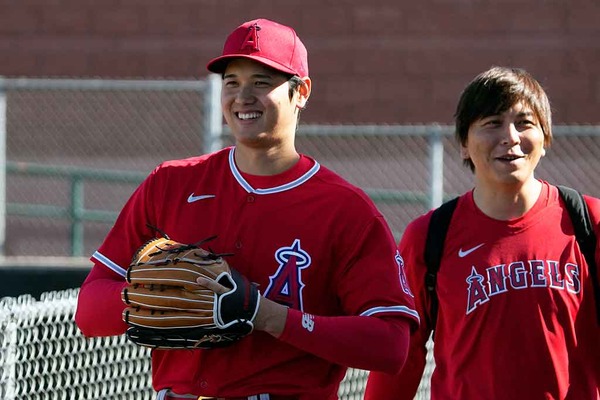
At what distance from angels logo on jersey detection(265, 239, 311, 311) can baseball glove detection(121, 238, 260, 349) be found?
0.14 m

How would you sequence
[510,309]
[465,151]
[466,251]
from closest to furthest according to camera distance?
[510,309] < [466,251] < [465,151]

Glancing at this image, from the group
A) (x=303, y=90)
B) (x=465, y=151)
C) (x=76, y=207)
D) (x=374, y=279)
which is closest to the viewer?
(x=374, y=279)

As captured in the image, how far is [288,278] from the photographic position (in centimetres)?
322

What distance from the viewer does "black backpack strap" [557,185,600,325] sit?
3748 mm

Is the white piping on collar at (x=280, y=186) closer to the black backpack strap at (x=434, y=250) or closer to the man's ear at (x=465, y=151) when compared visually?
the black backpack strap at (x=434, y=250)

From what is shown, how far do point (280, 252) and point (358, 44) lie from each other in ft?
36.8

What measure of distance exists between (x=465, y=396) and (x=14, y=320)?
1631mm

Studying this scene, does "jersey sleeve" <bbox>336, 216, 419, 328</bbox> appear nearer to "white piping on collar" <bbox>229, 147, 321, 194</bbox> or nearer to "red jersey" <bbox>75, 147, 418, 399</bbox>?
"red jersey" <bbox>75, 147, 418, 399</bbox>

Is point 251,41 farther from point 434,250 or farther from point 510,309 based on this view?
point 510,309

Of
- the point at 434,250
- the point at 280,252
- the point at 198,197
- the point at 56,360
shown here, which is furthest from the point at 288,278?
the point at 56,360

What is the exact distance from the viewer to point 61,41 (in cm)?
1477

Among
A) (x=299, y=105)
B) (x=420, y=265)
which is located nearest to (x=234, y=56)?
(x=299, y=105)

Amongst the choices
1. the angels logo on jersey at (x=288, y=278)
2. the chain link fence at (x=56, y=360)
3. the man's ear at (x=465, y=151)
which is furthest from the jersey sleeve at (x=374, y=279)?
the chain link fence at (x=56, y=360)

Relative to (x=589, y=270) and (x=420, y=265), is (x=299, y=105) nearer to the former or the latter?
(x=420, y=265)
